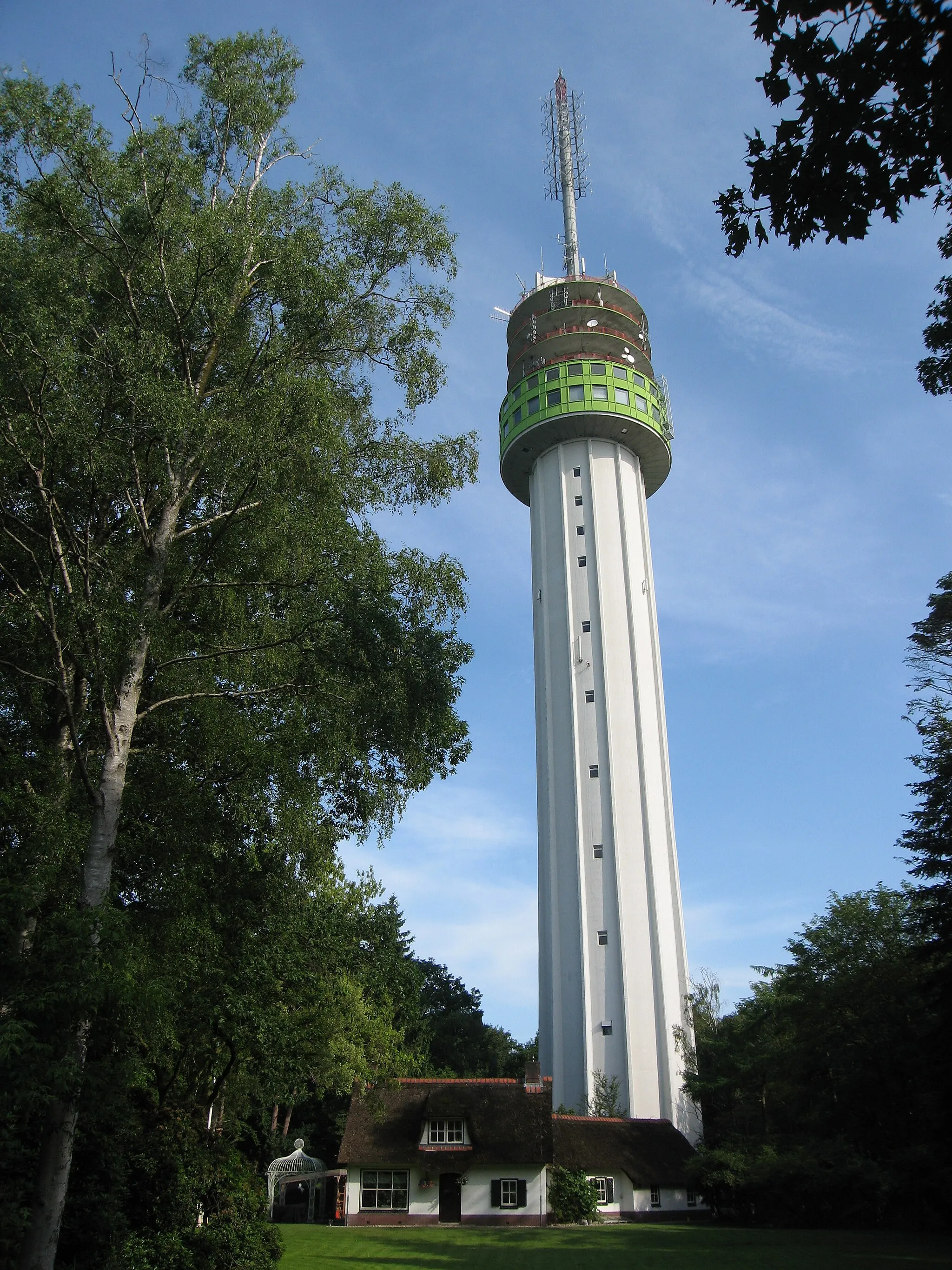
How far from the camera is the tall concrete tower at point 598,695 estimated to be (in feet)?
149

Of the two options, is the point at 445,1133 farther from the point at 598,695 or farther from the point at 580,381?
the point at 580,381

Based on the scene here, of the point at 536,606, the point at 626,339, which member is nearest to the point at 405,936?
the point at 536,606

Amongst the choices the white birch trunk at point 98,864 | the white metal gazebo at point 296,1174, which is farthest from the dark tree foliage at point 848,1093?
the white birch trunk at point 98,864

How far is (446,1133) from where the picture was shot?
3712cm

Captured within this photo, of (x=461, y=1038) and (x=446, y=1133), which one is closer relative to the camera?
(x=446, y=1133)

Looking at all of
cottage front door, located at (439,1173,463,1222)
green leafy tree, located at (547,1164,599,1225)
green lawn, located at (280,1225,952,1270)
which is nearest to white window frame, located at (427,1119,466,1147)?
cottage front door, located at (439,1173,463,1222)

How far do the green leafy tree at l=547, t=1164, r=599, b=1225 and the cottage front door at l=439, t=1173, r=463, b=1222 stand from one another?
11.6ft

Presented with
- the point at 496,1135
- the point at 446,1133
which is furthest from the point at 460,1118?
the point at 496,1135

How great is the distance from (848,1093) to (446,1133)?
15.5 meters

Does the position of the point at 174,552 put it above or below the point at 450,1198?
above

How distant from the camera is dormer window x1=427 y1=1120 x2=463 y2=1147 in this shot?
3694cm

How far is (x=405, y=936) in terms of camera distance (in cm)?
7194

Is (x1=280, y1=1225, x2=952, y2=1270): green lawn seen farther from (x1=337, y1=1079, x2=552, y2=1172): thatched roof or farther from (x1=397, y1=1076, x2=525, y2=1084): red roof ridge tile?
(x1=397, y1=1076, x2=525, y2=1084): red roof ridge tile

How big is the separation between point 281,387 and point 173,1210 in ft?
53.1
